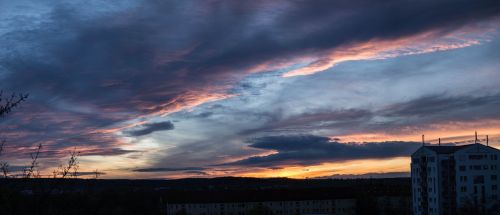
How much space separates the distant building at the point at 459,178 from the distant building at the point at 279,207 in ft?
123

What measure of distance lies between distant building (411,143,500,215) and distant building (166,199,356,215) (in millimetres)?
37369

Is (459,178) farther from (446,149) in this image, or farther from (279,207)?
(279,207)

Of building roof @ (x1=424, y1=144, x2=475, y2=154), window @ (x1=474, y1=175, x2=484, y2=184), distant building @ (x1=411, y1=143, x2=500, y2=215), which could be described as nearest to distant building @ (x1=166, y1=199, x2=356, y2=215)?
distant building @ (x1=411, y1=143, x2=500, y2=215)

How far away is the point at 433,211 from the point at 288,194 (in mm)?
43895

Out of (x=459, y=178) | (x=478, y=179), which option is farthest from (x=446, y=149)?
(x=478, y=179)

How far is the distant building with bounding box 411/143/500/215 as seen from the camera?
66.0 meters

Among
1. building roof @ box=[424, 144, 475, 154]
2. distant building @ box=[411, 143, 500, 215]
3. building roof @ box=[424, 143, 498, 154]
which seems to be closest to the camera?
distant building @ box=[411, 143, 500, 215]

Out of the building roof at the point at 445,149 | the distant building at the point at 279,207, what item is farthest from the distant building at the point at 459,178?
the distant building at the point at 279,207

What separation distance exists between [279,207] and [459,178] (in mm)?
44567

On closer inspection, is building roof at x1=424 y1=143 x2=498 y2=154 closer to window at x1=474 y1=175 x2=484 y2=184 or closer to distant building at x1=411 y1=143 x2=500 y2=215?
distant building at x1=411 y1=143 x2=500 y2=215

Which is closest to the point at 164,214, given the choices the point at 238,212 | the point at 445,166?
the point at 238,212

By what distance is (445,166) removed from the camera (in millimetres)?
68000

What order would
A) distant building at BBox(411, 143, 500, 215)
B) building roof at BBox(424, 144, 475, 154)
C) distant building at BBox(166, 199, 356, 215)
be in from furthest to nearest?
distant building at BBox(166, 199, 356, 215) → building roof at BBox(424, 144, 475, 154) → distant building at BBox(411, 143, 500, 215)

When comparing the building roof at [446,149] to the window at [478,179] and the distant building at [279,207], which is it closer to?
the window at [478,179]
